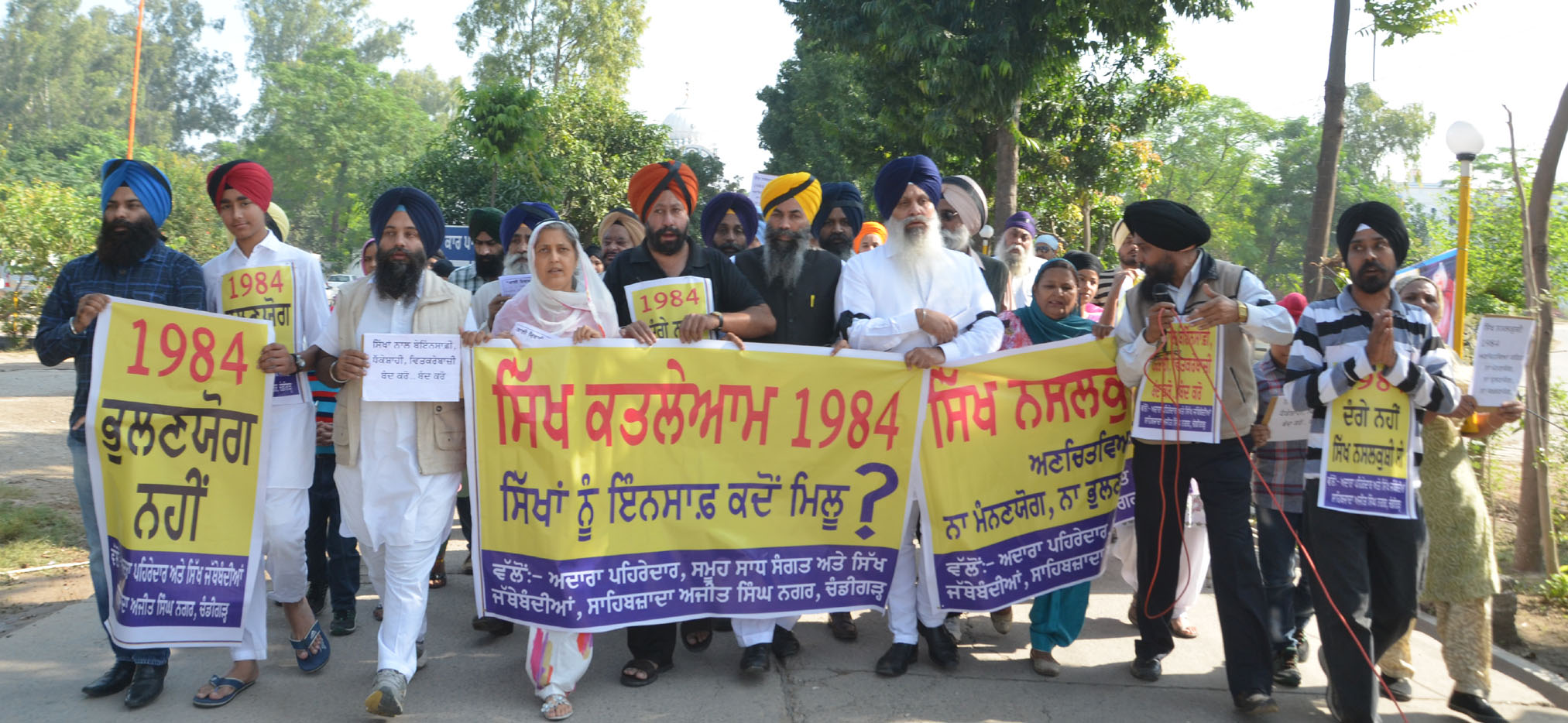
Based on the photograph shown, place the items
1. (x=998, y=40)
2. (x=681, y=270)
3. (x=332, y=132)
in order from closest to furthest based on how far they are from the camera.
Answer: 1. (x=681, y=270)
2. (x=998, y=40)
3. (x=332, y=132)

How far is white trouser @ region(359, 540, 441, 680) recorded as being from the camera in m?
4.29

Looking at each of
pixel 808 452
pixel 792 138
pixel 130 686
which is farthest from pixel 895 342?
pixel 792 138

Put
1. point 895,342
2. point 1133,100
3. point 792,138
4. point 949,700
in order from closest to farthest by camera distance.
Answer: point 949,700 < point 895,342 < point 1133,100 < point 792,138

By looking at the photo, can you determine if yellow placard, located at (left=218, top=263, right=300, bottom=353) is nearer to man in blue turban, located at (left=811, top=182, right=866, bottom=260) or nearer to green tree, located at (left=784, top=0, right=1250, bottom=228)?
man in blue turban, located at (left=811, top=182, right=866, bottom=260)

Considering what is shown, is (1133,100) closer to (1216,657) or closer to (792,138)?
(1216,657)

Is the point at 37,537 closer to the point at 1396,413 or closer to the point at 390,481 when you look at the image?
the point at 390,481

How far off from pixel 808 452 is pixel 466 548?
358 cm

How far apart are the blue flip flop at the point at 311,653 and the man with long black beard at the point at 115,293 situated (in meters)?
0.51

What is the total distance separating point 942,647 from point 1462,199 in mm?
4655

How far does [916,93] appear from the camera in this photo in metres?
15.1

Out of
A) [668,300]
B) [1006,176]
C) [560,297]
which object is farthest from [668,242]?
[1006,176]

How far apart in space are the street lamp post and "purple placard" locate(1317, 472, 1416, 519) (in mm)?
2844

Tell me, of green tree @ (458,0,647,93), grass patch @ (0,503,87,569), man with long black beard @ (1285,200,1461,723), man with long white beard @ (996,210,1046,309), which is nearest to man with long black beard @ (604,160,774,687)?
man with long black beard @ (1285,200,1461,723)

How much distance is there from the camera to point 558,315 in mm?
4695
